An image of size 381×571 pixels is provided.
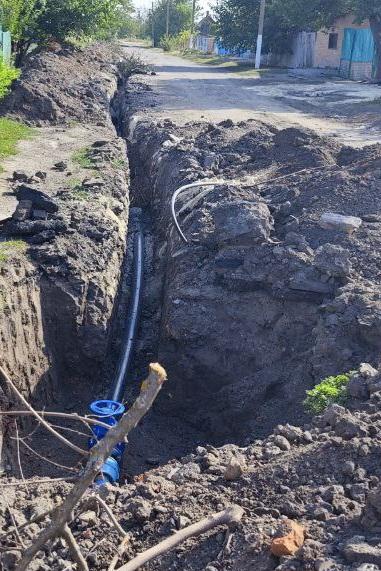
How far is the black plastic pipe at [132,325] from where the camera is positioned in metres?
8.93

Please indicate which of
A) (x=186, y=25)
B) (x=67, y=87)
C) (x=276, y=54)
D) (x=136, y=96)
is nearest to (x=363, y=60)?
(x=276, y=54)

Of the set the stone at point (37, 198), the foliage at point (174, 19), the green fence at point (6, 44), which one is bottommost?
the stone at point (37, 198)

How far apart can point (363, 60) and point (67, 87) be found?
61.1 feet

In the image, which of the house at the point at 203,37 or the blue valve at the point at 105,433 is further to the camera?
the house at the point at 203,37

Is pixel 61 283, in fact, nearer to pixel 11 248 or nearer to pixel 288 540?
pixel 11 248

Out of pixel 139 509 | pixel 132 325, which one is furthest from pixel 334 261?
pixel 139 509

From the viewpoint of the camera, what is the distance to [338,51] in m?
37.7

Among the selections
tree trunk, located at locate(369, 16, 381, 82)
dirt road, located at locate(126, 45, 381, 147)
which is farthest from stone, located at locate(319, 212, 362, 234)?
tree trunk, located at locate(369, 16, 381, 82)

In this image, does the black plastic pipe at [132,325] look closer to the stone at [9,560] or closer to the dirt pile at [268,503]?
the dirt pile at [268,503]

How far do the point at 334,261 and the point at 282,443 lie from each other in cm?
324

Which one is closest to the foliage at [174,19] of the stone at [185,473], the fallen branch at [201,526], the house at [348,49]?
the house at [348,49]

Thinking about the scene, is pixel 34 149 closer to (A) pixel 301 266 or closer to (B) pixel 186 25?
(A) pixel 301 266

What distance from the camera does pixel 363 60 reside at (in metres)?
33.8

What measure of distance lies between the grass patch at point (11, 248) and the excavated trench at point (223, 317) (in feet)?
0.80
